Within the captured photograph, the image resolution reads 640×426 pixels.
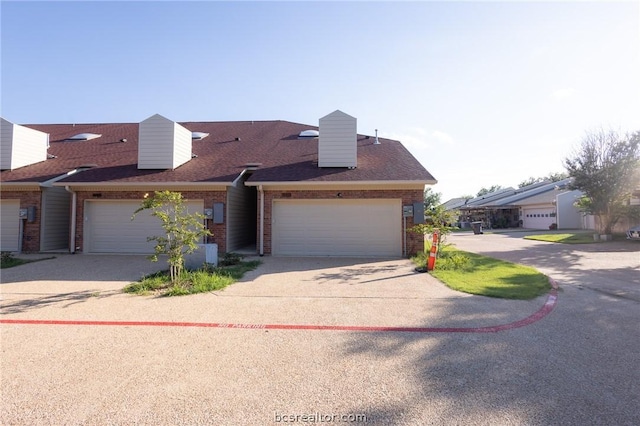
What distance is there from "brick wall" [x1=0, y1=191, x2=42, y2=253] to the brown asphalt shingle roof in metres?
0.60

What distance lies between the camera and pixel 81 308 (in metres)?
5.77

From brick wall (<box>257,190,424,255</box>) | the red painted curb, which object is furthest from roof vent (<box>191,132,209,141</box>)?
the red painted curb

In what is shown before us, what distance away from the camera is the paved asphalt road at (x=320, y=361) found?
9.15 ft

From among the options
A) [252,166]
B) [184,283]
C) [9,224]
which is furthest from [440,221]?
[9,224]

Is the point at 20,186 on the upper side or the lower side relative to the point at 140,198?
upper

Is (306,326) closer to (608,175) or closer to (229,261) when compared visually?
(229,261)

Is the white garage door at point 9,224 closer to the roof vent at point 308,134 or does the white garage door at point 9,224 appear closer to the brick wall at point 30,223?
the brick wall at point 30,223

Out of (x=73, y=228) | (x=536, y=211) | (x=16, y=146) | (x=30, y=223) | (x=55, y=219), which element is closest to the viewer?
(x=73, y=228)

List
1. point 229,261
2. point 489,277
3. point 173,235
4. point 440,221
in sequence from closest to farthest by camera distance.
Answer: point 173,235
point 489,277
point 229,261
point 440,221

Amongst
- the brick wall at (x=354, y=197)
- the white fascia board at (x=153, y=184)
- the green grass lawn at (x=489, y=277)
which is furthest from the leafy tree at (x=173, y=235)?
the green grass lawn at (x=489, y=277)

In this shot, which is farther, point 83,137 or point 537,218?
point 537,218

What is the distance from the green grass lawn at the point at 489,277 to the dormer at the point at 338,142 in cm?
474

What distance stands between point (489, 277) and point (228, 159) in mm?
10936

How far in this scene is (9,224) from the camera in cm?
1322
